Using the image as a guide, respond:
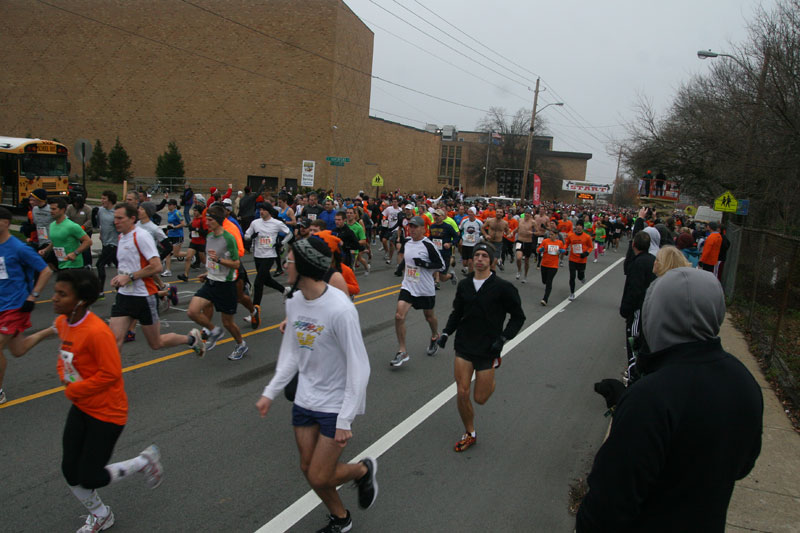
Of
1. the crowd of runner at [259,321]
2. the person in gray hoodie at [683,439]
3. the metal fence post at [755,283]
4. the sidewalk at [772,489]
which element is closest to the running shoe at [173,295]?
the crowd of runner at [259,321]

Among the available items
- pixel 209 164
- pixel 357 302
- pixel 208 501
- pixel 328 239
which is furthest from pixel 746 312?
pixel 209 164

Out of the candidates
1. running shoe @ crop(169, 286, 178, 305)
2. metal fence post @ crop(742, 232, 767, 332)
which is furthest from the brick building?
metal fence post @ crop(742, 232, 767, 332)

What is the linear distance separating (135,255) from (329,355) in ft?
12.0

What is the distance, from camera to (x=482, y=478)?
4637mm

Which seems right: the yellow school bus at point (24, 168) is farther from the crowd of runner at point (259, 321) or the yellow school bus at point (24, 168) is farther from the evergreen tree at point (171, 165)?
the evergreen tree at point (171, 165)

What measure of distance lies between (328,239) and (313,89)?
37.6 m

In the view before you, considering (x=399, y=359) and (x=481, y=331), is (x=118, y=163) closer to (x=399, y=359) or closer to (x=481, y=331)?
(x=399, y=359)

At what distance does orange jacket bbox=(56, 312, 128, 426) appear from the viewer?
135 inches

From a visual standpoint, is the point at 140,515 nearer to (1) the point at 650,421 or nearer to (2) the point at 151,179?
(1) the point at 650,421

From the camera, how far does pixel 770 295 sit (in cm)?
1099

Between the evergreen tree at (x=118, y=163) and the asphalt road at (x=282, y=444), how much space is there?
37.6 meters

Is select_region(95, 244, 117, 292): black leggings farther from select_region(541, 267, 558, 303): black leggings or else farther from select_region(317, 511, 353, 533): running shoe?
select_region(541, 267, 558, 303): black leggings

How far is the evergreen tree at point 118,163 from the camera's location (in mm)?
41684

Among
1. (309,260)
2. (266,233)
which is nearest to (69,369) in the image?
(309,260)
